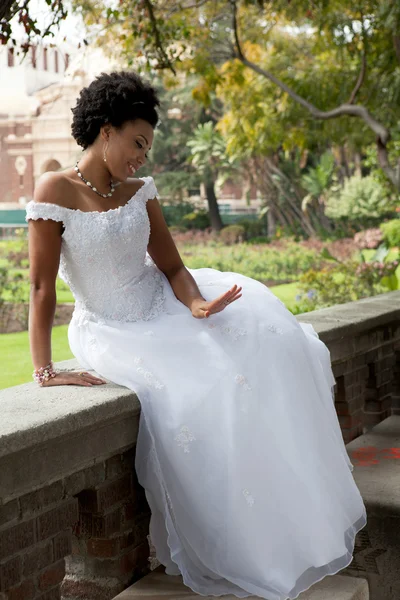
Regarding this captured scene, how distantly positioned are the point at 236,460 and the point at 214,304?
0.57 m

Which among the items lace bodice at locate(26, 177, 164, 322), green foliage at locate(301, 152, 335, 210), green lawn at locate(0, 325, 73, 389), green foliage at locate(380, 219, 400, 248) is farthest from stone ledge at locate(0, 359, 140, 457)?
green foliage at locate(301, 152, 335, 210)

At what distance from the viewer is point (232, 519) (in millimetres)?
2393

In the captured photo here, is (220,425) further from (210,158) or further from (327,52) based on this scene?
(210,158)

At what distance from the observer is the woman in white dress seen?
7.94 ft

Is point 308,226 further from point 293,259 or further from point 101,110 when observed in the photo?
point 101,110

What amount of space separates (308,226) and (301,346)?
24159 mm

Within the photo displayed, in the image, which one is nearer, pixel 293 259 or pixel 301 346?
pixel 301 346

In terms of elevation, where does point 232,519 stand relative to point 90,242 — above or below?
below

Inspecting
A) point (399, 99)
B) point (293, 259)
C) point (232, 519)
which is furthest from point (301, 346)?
point (293, 259)

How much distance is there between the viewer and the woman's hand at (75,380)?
2527mm

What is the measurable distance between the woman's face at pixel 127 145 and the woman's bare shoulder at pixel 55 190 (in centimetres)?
18

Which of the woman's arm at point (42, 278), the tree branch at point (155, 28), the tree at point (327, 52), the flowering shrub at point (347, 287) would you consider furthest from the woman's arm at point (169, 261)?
the flowering shrub at point (347, 287)

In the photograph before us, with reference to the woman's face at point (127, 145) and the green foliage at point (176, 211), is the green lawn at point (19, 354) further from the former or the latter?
the green foliage at point (176, 211)

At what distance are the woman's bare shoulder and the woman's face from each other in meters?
0.18
